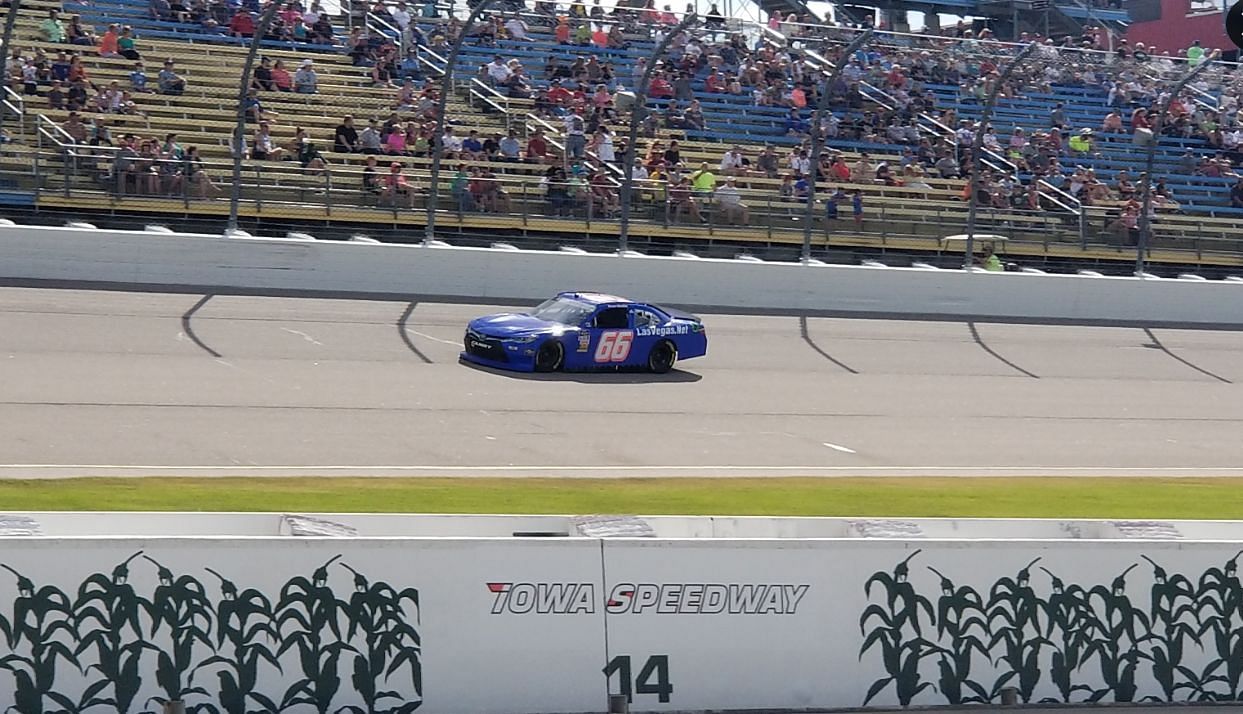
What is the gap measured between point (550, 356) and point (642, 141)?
1165cm

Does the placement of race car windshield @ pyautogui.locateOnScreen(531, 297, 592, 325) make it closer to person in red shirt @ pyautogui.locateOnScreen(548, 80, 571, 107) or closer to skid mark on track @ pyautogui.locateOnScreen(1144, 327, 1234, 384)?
skid mark on track @ pyautogui.locateOnScreen(1144, 327, 1234, 384)

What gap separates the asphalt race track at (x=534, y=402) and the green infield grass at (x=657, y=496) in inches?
29.6

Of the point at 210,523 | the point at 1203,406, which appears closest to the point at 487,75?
the point at 1203,406

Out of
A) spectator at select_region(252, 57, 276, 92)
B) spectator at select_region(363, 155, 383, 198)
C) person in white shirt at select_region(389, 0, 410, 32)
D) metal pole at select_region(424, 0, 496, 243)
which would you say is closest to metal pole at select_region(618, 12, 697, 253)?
metal pole at select_region(424, 0, 496, 243)

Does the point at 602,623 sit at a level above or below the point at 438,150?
below

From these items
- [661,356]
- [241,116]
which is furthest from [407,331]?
[241,116]

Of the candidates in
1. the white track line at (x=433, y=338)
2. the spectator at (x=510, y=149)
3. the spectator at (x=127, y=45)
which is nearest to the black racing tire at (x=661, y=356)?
the white track line at (x=433, y=338)

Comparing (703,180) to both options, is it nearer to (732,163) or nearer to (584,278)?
(732,163)

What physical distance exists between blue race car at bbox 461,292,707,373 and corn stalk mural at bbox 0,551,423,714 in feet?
41.0

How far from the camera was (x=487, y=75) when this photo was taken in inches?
1316

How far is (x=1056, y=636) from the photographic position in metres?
9.96

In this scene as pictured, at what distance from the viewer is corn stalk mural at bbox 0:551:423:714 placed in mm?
8273

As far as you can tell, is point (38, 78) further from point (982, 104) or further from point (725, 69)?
point (982, 104)

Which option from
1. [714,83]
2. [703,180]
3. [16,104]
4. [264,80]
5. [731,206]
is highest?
[714,83]
